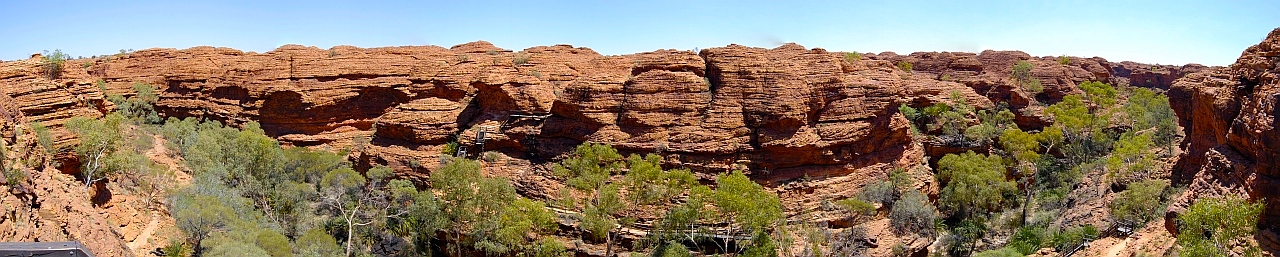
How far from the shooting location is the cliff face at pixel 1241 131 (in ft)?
58.4

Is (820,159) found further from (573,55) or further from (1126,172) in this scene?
(573,55)

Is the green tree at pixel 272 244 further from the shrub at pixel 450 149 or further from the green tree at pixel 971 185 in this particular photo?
the green tree at pixel 971 185

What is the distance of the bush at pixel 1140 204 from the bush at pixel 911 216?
6.65 m

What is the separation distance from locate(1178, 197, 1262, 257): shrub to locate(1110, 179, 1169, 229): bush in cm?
817

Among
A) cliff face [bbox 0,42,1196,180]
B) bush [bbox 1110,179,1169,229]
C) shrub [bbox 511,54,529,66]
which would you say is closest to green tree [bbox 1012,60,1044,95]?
cliff face [bbox 0,42,1196,180]

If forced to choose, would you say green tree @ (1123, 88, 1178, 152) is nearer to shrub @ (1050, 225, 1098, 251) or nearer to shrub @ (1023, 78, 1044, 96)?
shrub @ (1023, 78, 1044, 96)

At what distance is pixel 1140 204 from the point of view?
27.1 m

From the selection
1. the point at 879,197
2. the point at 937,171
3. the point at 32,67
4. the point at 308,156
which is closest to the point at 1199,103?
the point at 879,197

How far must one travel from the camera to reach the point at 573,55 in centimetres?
4644

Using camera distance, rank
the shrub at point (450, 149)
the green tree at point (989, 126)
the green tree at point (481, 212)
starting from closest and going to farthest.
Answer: the green tree at point (481, 212) → the shrub at point (450, 149) → the green tree at point (989, 126)

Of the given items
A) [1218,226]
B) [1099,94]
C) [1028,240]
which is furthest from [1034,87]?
[1218,226]

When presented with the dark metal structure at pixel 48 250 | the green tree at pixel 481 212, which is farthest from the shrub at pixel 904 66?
the dark metal structure at pixel 48 250

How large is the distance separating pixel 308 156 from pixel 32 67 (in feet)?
50.6

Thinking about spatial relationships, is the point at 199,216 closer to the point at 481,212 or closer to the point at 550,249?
the point at 481,212
